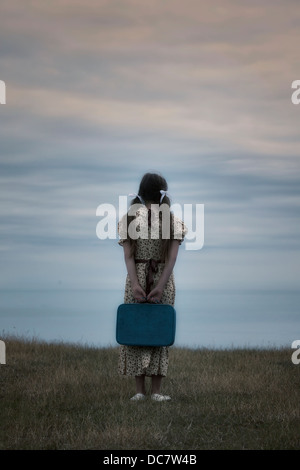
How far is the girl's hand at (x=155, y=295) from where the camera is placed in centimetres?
802

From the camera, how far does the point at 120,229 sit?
8.20m

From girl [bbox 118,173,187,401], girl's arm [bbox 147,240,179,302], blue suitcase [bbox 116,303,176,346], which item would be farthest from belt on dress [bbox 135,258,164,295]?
blue suitcase [bbox 116,303,176,346]

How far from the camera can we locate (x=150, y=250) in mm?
8203

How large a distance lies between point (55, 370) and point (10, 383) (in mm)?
978

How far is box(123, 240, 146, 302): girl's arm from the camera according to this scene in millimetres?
8047

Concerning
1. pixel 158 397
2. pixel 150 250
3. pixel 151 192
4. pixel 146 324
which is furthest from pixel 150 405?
pixel 151 192

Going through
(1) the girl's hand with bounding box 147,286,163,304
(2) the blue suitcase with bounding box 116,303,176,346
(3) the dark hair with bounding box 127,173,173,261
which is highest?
(3) the dark hair with bounding box 127,173,173,261

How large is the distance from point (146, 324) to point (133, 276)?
515mm

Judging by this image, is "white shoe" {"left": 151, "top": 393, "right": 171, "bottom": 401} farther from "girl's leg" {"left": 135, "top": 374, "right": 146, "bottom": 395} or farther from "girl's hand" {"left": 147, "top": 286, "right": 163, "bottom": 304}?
"girl's hand" {"left": 147, "top": 286, "right": 163, "bottom": 304}

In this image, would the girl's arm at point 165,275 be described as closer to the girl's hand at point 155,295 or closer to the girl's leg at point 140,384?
the girl's hand at point 155,295

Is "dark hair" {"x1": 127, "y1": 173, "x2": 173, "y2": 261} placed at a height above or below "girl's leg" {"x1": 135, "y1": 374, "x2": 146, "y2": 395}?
above
